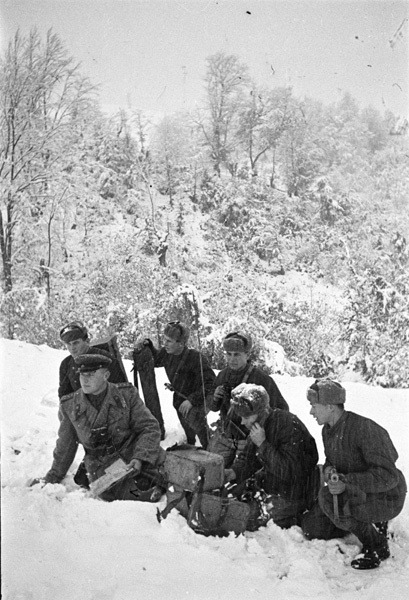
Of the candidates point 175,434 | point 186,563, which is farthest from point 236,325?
point 186,563

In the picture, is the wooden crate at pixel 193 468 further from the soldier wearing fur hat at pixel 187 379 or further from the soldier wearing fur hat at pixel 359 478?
the soldier wearing fur hat at pixel 187 379

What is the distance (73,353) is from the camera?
14.8ft

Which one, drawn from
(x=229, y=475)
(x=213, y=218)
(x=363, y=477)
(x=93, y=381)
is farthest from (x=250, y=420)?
(x=213, y=218)

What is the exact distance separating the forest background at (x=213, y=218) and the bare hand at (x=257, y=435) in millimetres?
6192

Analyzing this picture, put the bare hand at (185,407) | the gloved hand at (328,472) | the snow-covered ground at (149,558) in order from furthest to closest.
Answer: the bare hand at (185,407) → the gloved hand at (328,472) → the snow-covered ground at (149,558)

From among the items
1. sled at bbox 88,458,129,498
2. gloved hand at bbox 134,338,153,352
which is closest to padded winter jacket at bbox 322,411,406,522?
sled at bbox 88,458,129,498

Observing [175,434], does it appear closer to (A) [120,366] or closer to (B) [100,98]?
(A) [120,366]

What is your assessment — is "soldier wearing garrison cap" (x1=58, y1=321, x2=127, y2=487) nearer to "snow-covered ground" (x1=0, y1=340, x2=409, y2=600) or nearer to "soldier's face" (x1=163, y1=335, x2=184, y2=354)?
"soldier's face" (x1=163, y1=335, x2=184, y2=354)

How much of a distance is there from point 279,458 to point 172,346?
6.07 ft

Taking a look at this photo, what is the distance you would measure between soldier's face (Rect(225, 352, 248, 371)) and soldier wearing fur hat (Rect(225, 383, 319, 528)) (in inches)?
30.3

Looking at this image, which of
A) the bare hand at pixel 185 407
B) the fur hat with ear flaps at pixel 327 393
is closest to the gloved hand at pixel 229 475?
the fur hat with ear flaps at pixel 327 393

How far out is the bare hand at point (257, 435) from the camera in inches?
139

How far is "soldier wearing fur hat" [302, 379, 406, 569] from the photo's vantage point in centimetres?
319

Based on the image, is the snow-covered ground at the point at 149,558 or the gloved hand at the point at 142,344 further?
the gloved hand at the point at 142,344
